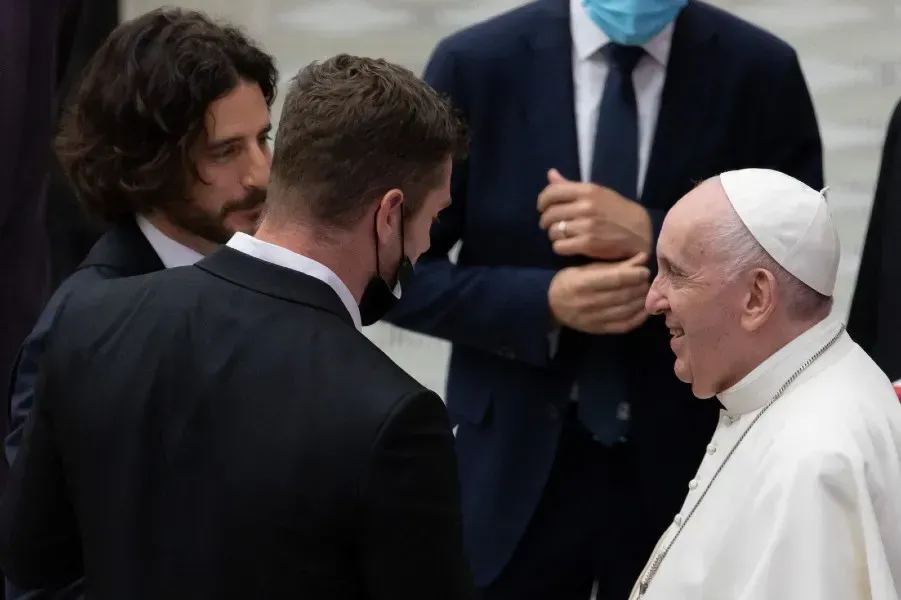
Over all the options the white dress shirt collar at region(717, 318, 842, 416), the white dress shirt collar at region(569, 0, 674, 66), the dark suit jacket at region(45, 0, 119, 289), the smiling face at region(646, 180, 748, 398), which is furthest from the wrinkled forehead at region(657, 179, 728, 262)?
the dark suit jacket at region(45, 0, 119, 289)

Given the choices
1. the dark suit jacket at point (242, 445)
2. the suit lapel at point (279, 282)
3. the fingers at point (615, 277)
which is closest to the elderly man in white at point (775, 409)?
the fingers at point (615, 277)

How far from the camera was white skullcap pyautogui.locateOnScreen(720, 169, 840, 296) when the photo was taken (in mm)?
1679

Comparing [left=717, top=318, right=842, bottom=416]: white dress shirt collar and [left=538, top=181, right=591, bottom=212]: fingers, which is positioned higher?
[left=538, top=181, right=591, bottom=212]: fingers

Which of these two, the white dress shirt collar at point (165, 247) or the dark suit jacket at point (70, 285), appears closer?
the dark suit jacket at point (70, 285)

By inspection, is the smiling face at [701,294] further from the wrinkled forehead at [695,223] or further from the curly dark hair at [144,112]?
the curly dark hair at [144,112]

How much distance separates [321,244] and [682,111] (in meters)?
1.03

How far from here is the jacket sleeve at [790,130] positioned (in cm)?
227

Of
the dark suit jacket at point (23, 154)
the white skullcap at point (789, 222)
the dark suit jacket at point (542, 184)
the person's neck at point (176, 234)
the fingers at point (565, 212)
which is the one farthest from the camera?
the dark suit jacket at point (23, 154)

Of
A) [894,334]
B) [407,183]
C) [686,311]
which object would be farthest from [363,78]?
[894,334]

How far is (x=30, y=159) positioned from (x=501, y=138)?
1135mm

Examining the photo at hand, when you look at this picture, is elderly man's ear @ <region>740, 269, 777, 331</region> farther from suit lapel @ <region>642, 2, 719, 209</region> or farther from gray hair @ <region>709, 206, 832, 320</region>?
suit lapel @ <region>642, 2, 719, 209</region>

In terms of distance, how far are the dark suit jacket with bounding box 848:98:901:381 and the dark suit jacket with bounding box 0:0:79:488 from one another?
1784 millimetres

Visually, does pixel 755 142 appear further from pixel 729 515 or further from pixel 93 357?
pixel 93 357

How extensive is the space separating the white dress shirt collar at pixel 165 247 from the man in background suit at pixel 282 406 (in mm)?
368
